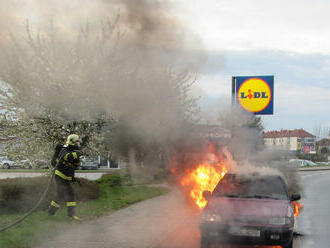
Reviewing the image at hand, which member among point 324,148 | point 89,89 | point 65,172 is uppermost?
point 89,89

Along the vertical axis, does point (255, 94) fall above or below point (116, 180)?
above

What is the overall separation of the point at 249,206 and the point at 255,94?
10693 mm

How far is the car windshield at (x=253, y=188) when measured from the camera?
7.70 m

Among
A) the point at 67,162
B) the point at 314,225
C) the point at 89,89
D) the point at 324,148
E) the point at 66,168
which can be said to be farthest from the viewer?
the point at 324,148

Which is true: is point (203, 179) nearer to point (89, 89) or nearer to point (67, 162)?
point (89, 89)

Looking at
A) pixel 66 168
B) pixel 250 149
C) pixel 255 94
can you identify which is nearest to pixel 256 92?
pixel 255 94

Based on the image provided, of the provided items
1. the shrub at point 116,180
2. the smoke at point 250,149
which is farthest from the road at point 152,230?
the shrub at point 116,180

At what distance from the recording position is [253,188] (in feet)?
26.0

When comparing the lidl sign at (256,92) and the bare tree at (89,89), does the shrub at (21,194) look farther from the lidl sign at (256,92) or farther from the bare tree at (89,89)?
the lidl sign at (256,92)

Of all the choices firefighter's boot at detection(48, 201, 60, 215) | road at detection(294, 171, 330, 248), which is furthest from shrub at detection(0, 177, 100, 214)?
road at detection(294, 171, 330, 248)

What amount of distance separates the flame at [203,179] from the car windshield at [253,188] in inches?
111

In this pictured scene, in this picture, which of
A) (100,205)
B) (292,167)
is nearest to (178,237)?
(100,205)

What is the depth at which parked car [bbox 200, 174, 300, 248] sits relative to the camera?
22.0 ft

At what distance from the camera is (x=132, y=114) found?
11.2m
